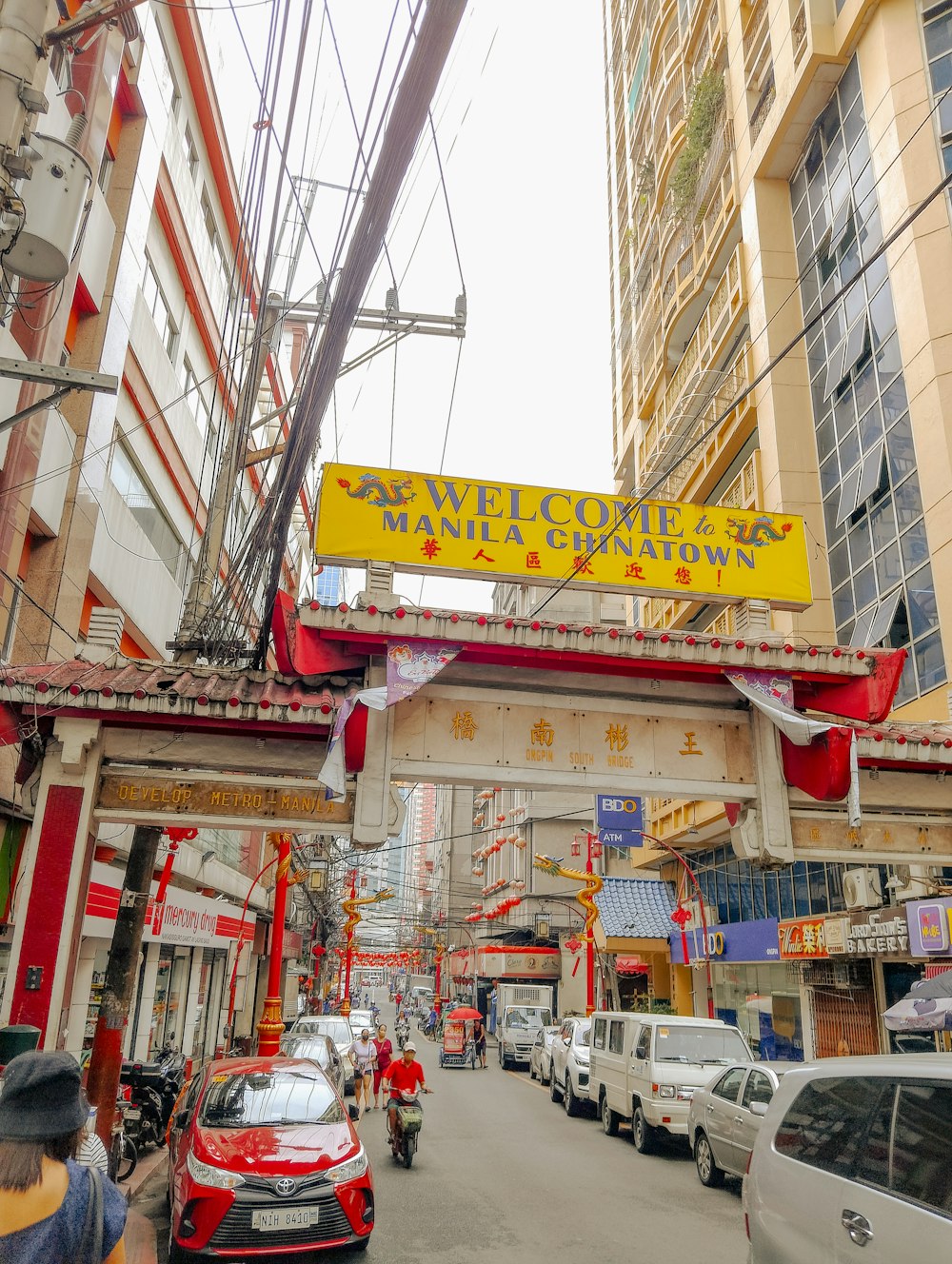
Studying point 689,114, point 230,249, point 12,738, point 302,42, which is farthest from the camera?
point 689,114

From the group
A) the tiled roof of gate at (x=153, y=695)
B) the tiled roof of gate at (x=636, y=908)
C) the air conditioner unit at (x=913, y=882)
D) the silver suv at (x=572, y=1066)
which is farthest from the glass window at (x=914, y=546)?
the tiled roof of gate at (x=636, y=908)

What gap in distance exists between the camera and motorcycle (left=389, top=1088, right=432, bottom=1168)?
1173cm

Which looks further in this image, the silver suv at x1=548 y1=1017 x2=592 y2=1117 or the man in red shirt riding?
the silver suv at x1=548 y1=1017 x2=592 y2=1117

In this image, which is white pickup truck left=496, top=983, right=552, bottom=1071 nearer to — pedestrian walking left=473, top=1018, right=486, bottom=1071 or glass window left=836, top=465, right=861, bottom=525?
pedestrian walking left=473, top=1018, right=486, bottom=1071

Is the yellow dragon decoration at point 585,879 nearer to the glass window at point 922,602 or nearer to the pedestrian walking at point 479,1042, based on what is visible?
the pedestrian walking at point 479,1042

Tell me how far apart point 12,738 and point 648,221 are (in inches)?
1444

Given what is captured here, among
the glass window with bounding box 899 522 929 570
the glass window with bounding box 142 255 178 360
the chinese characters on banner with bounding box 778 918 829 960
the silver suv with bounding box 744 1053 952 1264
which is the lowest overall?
the silver suv with bounding box 744 1053 952 1264

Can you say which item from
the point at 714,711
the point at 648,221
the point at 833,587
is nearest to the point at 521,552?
the point at 714,711

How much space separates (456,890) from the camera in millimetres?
84000

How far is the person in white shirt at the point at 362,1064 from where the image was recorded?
62.6 feet

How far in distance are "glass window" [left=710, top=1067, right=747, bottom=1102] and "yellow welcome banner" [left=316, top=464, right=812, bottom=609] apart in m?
5.66

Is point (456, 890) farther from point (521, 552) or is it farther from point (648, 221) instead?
point (521, 552)

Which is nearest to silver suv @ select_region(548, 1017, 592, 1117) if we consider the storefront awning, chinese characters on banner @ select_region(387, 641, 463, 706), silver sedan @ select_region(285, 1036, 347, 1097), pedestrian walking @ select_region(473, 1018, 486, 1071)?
silver sedan @ select_region(285, 1036, 347, 1097)

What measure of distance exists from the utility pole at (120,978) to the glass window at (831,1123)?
7.21 meters
